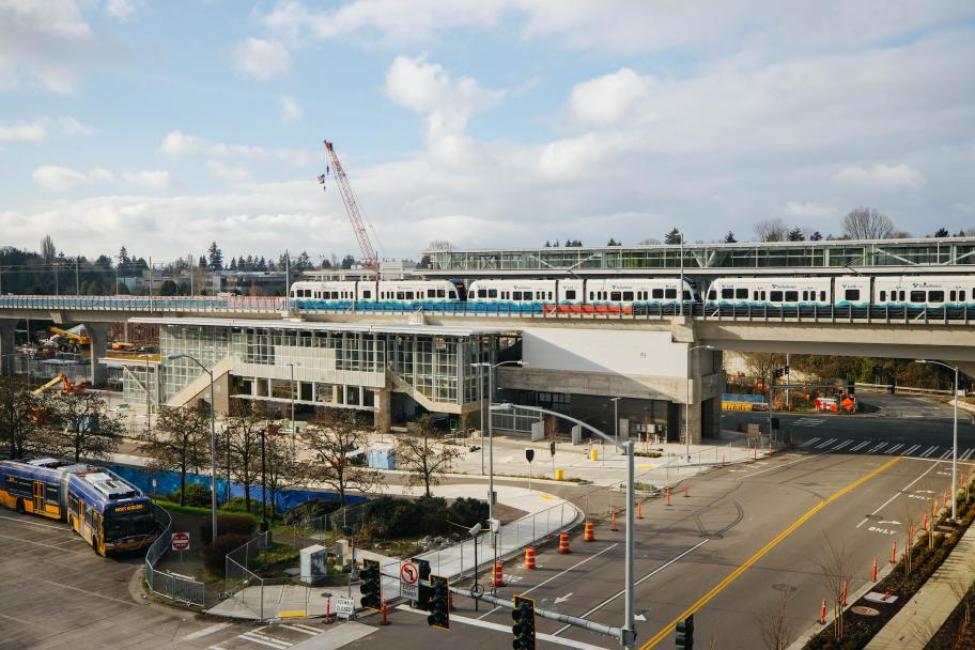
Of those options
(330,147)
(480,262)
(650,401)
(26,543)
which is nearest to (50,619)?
(26,543)

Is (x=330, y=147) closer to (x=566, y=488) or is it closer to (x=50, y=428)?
(x=50, y=428)

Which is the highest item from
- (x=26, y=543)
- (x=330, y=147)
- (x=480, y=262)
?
(x=330, y=147)

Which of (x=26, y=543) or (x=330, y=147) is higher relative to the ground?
(x=330, y=147)

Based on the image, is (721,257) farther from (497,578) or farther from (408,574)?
(408,574)

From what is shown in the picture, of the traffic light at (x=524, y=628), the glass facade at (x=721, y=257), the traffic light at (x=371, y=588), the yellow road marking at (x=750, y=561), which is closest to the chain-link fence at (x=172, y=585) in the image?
the traffic light at (x=371, y=588)

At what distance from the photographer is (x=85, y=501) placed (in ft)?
129

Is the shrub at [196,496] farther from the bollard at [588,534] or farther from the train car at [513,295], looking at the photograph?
the train car at [513,295]

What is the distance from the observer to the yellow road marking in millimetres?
25906

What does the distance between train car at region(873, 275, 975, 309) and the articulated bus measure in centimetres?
4952

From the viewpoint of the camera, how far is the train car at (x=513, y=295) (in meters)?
72.2

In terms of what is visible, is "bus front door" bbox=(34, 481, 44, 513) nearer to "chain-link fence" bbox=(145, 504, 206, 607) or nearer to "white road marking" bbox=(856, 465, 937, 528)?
"chain-link fence" bbox=(145, 504, 206, 607)

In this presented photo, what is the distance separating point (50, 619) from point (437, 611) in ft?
55.8

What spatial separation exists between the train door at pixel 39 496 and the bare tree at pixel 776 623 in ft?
127

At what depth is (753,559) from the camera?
110ft
